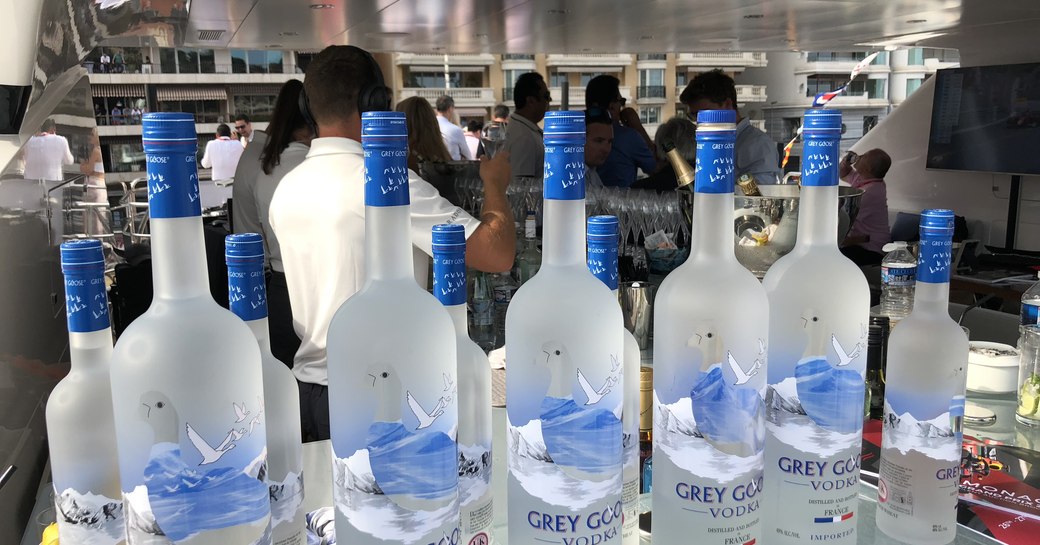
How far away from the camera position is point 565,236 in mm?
541

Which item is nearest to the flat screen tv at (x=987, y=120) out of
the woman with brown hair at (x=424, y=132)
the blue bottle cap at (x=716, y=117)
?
the woman with brown hair at (x=424, y=132)

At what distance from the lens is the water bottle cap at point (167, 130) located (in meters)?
0.44

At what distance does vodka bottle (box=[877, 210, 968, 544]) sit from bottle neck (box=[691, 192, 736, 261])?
20 centimetres

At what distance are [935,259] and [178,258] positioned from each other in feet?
1.97

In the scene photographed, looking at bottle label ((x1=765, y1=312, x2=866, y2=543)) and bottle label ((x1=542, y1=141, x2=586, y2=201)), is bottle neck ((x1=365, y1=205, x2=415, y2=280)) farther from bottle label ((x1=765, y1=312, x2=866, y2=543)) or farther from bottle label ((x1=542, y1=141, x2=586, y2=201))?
bottle label ((x1=765, y1=312, x2=866, y2=543))

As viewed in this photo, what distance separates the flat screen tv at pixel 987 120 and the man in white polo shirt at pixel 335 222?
14.8 ft

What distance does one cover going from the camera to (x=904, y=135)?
587cm

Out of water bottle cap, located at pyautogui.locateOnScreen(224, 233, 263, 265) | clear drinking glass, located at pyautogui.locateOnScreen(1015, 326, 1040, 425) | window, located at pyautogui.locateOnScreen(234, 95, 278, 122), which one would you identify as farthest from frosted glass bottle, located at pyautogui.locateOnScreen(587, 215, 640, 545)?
window, located at pyautogui.locateOnScreen(234, 95, 278, 122)

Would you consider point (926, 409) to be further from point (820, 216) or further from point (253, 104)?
point (253, 104)

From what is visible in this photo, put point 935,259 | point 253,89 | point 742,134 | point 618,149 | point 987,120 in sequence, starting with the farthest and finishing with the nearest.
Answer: point 253,89 < point 987,120 < point 618,149 < point 742,134 < point 935,259

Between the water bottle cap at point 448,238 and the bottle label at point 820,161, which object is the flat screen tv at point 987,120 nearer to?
the bottle label at point 820,161

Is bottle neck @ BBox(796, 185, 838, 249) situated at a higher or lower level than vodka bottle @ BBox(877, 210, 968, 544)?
higher

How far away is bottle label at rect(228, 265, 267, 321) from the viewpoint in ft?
1.74

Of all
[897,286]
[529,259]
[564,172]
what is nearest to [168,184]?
[564,172]
